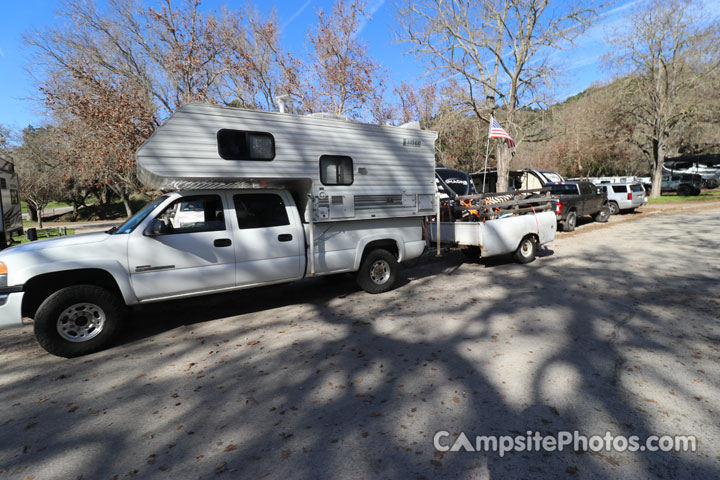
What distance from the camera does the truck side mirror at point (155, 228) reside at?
4.71 m

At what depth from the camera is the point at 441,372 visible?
3.74m

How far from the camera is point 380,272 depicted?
679 centimetres

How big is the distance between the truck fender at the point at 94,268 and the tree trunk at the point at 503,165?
53.6ft

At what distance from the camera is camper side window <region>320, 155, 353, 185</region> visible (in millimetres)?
5930

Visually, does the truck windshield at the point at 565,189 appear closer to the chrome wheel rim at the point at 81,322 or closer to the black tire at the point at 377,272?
the black tire at the point at 377,272

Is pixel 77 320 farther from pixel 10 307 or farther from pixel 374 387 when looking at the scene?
pixel 374 387

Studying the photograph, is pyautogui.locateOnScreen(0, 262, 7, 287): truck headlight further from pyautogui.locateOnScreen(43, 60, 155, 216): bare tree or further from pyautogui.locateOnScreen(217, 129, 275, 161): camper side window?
pyautogui.locateOnScreen(43, 60, 155, 216): bare tree

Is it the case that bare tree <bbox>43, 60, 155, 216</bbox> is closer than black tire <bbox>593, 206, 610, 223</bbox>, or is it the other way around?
bare tree <bbox>43, 60, 155, 216</bbox>

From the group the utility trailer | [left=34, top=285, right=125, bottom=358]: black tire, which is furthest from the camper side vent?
[left=34, top=285, right=125, bottom=358]: black tire

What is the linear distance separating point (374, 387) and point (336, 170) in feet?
11.9

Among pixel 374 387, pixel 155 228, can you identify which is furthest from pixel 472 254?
pixel 155 228

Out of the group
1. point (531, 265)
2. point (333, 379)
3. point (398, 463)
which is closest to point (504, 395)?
point (398, 463)

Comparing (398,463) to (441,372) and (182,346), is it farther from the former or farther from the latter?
(182,346)

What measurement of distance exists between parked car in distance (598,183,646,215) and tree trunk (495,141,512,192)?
14.3ft
